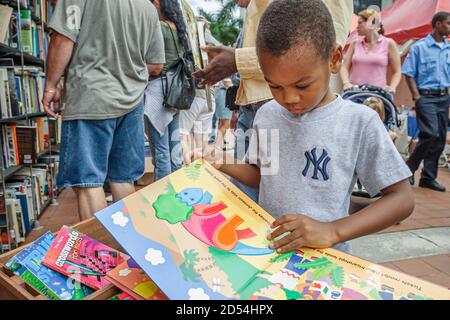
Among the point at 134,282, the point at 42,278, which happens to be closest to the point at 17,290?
the point at 42,278

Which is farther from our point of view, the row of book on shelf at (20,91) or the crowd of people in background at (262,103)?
the row of book on shelf at (20,91)

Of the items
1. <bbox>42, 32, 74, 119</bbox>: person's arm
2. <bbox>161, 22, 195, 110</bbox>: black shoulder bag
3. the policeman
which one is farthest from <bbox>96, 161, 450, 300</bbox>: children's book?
the policeman

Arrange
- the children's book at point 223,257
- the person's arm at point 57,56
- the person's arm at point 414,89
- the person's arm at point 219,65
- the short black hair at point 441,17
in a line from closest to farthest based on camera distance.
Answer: the children's book at point 223,257
the person's arm at point 219,65
the person's arm at point 57,56
the short black hair at point 441,17
the person's arm at point 414,89

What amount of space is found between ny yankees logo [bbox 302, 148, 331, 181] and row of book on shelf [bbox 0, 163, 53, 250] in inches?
77.3

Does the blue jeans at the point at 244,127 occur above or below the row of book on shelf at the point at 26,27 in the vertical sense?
below

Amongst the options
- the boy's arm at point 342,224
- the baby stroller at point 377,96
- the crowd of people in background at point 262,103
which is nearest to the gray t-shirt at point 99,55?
the crowd of people in background at point 262,103

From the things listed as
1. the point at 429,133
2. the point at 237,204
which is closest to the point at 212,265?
the point at 237,204

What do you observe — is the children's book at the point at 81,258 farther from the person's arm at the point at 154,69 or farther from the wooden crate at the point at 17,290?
the person's arm at the point at 154,69

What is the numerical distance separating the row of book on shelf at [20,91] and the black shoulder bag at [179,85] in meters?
1.00

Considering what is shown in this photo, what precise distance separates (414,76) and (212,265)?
13.3 ft

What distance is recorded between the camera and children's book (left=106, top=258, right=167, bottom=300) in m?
0.74

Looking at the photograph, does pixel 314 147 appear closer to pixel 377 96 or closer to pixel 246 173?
pixel 246 173

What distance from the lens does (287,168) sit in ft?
3.52

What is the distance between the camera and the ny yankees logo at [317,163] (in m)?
1.02
